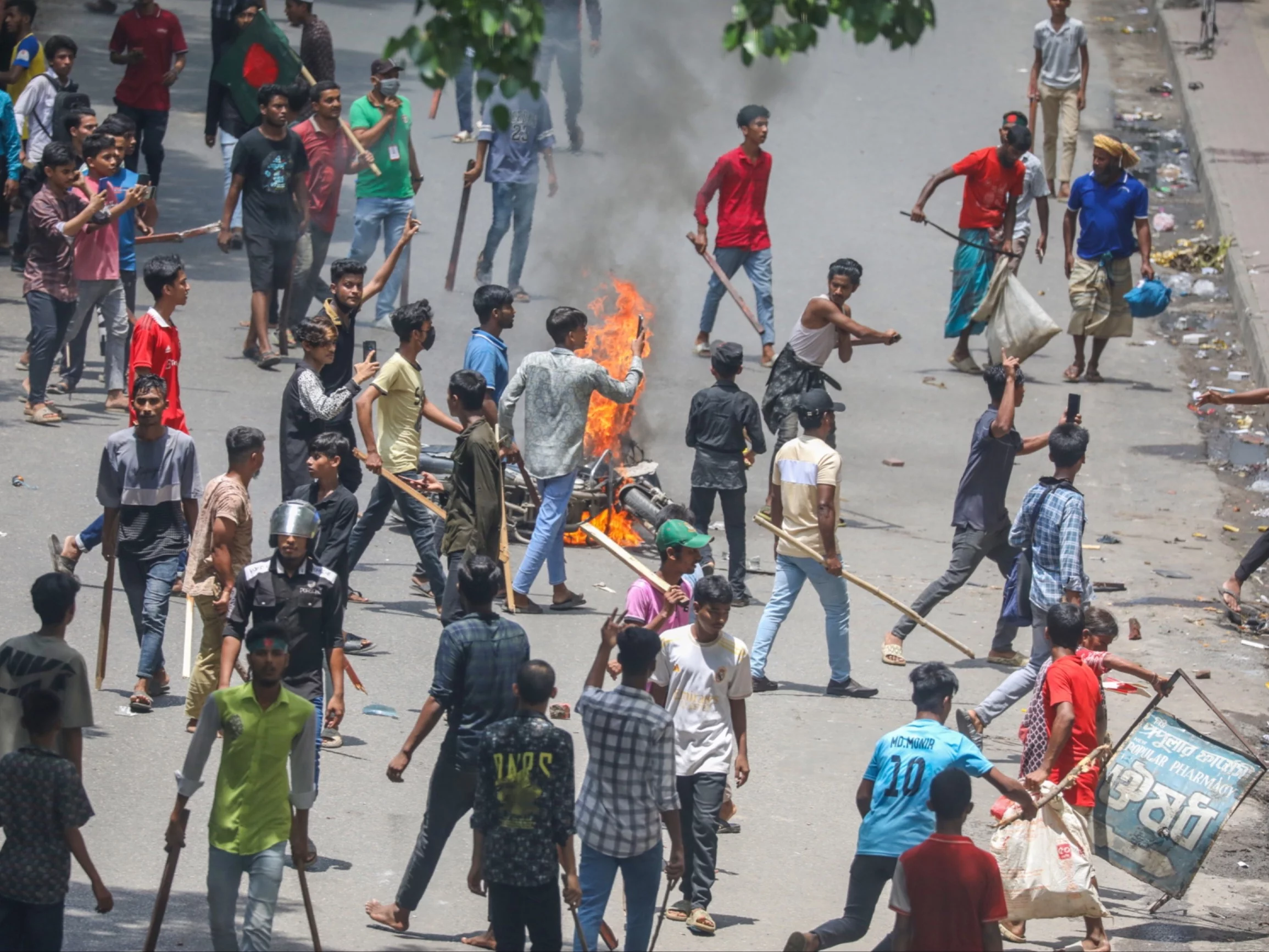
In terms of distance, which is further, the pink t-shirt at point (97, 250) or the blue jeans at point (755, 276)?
the blue jeans at point (755, 276)

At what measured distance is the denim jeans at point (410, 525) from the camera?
9.11 meters

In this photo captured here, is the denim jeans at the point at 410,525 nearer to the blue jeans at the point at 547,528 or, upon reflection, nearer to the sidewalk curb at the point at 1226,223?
the blue jeans at the point at 547,528

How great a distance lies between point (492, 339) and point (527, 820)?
4.80 meters

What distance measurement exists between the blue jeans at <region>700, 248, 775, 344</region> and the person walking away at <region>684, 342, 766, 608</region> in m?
3.73

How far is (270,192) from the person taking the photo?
12188 mm

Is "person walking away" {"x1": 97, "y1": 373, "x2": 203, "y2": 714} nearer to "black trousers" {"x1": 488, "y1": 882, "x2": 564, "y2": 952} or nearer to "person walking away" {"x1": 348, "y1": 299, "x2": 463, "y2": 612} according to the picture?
"person walking away" {"x1": 348, "y1": 299, "x2": 463, "y2": 612}

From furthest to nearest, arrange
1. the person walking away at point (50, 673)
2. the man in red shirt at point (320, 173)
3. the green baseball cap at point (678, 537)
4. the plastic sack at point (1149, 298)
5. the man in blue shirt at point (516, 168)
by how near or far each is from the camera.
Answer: the man in blue shirt at point (516, 168), the plastic sack at point (1149, 298), the man in red shirt at point (320, 173), the green baseball cap at point (678, 537), the person walking away at point (50, 673)

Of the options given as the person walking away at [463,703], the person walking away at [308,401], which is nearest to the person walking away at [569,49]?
the person walking away at [308,401]

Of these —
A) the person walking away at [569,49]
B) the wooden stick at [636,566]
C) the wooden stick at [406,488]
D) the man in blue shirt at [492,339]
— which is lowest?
the wooden stick at [406,488]

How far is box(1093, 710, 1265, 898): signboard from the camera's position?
6730mm

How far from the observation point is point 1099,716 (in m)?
6.93

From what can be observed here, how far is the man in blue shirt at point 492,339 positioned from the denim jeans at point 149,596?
2.36m

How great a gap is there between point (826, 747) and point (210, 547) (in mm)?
3061

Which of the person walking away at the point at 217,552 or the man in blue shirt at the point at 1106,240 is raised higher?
the man in blue shirt at the point at 1106,240
